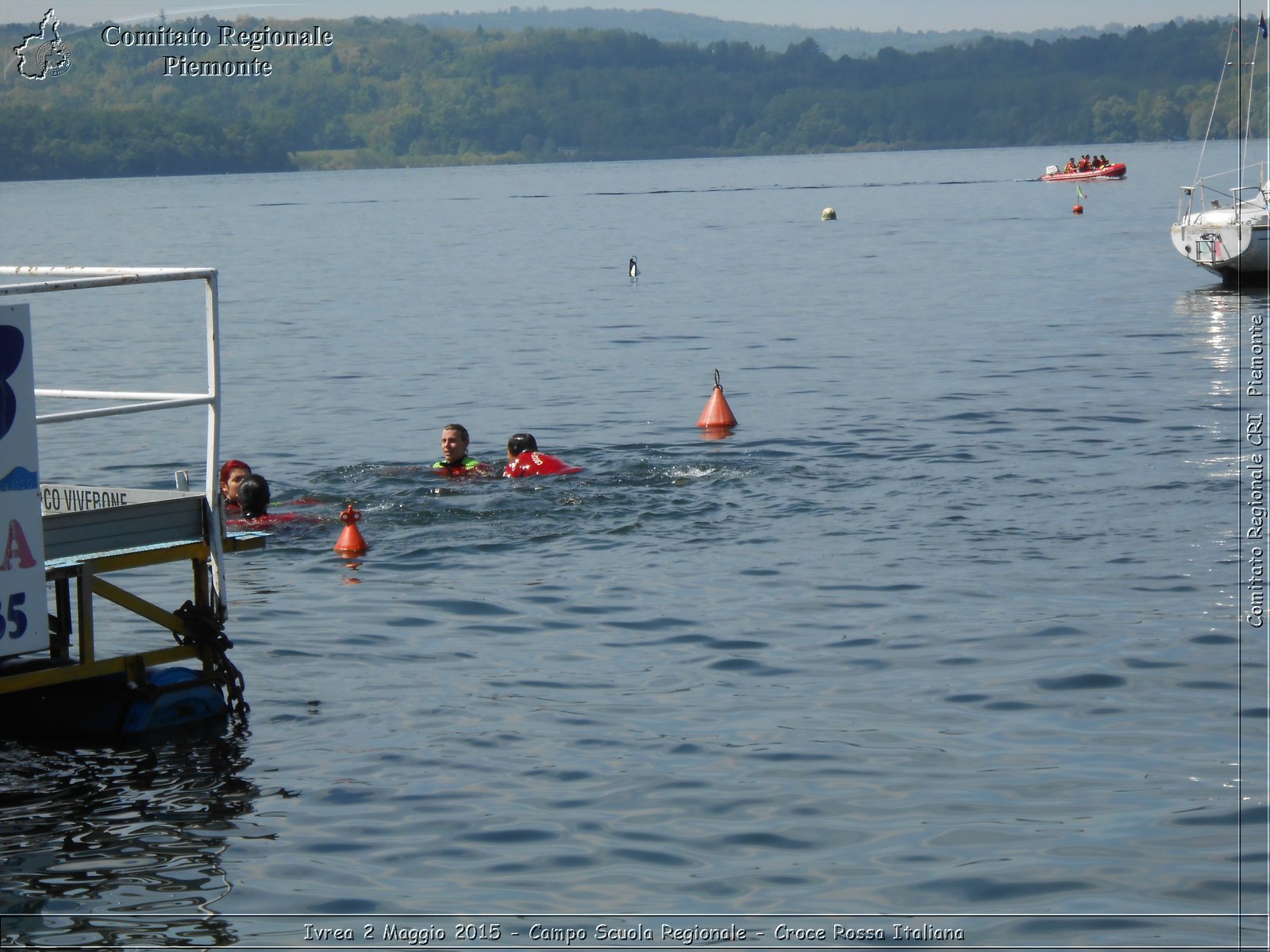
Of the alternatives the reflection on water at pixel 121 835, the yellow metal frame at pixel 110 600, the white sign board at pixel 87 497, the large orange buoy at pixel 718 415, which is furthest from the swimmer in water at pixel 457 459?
the reflection on water at pixel 121 835

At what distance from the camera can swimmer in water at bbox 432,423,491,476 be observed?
1892 centimetres

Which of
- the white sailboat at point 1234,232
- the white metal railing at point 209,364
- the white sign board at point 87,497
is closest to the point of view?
the white metal railing at point 209,364

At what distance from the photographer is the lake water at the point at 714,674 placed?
322 inches

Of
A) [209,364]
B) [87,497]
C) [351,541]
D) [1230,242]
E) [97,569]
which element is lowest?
[351,541]

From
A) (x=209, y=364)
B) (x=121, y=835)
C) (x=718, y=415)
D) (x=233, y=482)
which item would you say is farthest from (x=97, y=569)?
(x=718, y=415)

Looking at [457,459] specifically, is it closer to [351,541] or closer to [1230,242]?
[351,541]

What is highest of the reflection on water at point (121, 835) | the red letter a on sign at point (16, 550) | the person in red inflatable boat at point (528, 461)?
the red letter a on sign at point (16, 550)

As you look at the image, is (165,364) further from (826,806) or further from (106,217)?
(106,217)

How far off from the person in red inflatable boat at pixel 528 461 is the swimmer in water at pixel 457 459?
345mm

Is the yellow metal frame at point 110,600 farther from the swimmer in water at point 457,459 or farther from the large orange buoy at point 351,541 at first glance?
the swimmer in water at point 457,459

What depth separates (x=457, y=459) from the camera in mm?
19062

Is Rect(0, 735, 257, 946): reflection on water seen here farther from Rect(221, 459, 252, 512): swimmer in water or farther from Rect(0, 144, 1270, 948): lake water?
Rect(221, 459, 252, 512): swimmer in water

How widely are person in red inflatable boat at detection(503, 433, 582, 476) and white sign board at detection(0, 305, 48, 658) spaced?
9449mm

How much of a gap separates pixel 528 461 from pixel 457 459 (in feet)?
2.70
